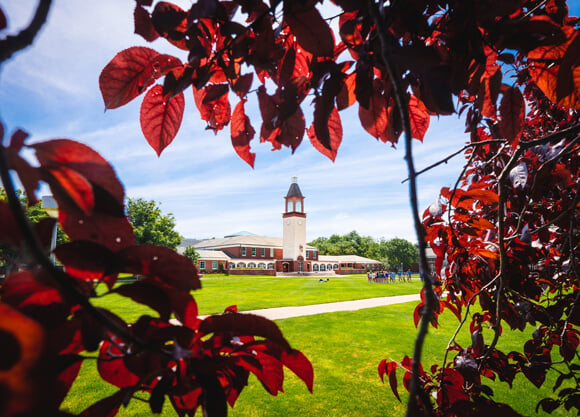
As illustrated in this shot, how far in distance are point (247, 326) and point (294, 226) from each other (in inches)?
1462

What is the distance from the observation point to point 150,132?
83 centimetres

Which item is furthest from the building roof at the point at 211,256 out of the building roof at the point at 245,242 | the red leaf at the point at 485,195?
the red leaf at the point at 485,195

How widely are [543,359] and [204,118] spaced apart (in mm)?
2422

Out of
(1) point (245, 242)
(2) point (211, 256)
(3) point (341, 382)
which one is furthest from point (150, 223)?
(3) point (341, 382)

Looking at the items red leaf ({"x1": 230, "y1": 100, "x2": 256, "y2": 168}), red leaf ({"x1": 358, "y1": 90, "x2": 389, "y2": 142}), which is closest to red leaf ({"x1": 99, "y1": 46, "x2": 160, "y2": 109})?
red leaf ({"x1": 230, "y1": 100, "x2": 256, "y2": 168})

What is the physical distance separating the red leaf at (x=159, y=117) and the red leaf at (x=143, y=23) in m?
0.13

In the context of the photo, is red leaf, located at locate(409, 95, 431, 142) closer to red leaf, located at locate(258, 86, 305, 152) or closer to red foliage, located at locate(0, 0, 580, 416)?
red foliage, located at locate(0, 0, 580, 416)

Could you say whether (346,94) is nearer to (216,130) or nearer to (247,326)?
(216,130)

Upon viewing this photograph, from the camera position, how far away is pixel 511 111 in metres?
0.94

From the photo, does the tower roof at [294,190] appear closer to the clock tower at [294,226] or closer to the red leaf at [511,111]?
the clock tower at [294,226]

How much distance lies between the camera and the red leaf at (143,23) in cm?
73

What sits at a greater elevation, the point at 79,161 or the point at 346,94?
the point at 346,94

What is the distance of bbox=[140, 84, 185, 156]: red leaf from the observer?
Answer: 32.3 inches

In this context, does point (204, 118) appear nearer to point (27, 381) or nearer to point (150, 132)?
point (150, 132)
